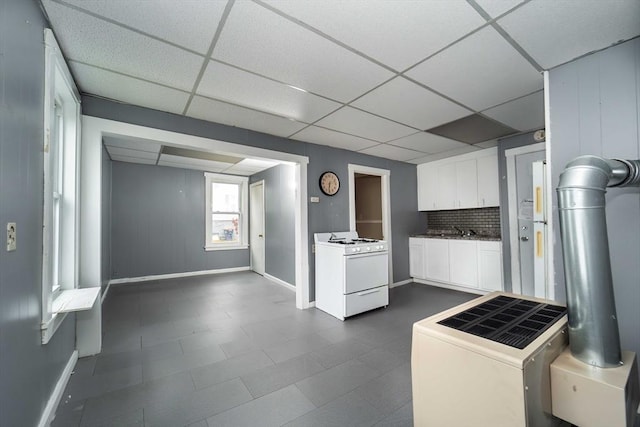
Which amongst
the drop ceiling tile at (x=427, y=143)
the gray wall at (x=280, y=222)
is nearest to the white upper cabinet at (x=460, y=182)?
the drop ceiling tile at (x=427, y=143)

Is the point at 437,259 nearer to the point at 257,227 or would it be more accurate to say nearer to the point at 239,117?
→ the point at 257,227

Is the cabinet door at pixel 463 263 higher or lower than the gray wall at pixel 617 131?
lower

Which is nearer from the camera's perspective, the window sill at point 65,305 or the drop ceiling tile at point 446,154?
the window sill at point 65,305

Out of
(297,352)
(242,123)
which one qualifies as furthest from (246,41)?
(297,352)

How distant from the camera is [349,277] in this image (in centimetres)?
327

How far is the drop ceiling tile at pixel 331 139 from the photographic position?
135 inches

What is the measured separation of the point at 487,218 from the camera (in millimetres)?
4664

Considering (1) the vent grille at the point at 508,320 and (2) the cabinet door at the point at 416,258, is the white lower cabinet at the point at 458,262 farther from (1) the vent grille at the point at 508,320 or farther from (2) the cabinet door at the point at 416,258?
(1) the vent grille at the point at 508,320

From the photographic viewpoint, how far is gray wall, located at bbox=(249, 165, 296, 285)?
184 inches

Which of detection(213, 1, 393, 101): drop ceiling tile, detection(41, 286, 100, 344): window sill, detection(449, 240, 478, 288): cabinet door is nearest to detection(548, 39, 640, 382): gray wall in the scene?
detection(213, 1, 393, 101): drop ceiling tile

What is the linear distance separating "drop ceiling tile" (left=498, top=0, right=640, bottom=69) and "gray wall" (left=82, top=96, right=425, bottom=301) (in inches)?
104

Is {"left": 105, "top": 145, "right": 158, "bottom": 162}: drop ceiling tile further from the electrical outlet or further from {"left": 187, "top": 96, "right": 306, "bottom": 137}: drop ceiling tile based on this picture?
the electrical outlet

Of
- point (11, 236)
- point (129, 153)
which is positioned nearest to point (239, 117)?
point (11, 236)

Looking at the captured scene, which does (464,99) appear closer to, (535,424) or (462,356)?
(462,356)
